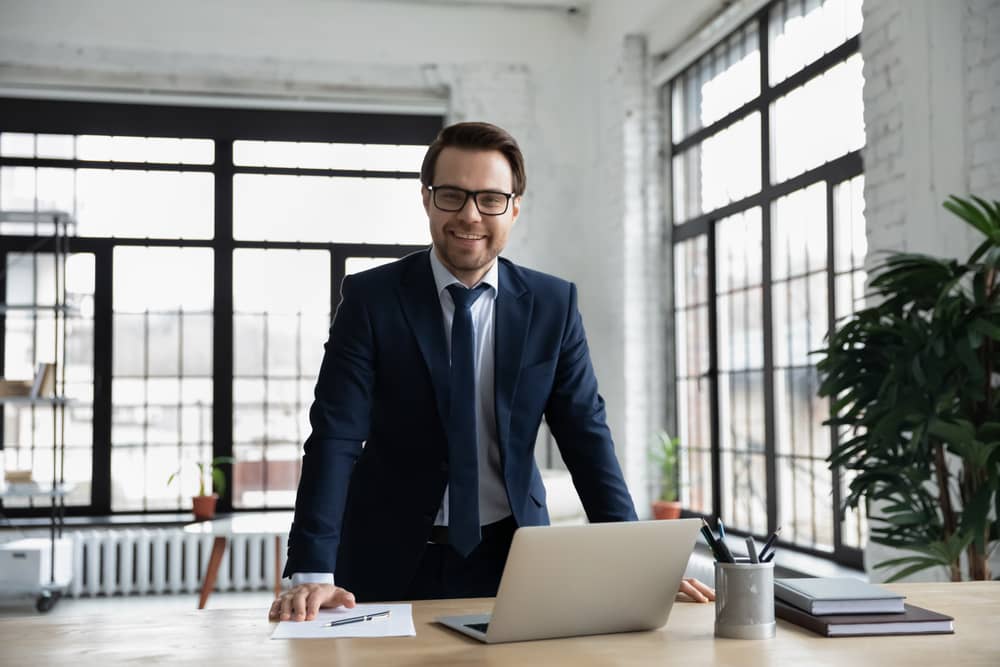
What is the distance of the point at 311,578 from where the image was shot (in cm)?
177

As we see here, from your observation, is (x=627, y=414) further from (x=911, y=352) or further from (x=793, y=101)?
(x=911, y=352)

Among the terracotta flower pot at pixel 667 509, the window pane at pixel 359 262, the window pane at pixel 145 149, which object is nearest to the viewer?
the terracotta flower pot at pixel 667 509

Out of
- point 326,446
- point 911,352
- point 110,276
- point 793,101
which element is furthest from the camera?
point 110,276

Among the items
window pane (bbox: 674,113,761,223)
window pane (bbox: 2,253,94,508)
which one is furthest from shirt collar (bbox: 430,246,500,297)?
window pane (bbox: 2,253,94,508)

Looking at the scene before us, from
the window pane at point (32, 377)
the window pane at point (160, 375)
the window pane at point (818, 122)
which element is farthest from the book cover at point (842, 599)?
the window pane at point (32, 377)

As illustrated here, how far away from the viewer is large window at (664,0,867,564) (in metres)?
4.53

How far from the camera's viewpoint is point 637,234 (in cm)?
648

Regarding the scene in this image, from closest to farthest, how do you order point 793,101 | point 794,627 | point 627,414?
1. point 794,627
2. point 793,101
3. point 627,414

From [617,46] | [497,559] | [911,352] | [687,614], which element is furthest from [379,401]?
[617,46]

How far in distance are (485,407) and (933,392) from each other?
4.52 ft

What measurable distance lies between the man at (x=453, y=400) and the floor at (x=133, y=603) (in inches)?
165

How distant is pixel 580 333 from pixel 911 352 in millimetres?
1140

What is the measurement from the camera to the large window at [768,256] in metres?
4.53

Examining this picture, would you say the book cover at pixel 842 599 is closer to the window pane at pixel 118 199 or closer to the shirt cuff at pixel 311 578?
the shirt cuff at pixel 311 578
